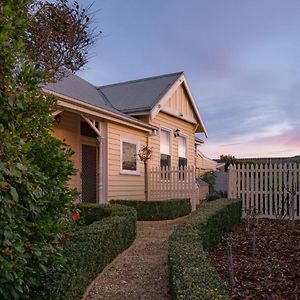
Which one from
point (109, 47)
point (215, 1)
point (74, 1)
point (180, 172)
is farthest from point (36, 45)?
point (180, 172)

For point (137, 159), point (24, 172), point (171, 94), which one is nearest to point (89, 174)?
point (137, 159)

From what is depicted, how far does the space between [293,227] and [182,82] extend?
31.0 ft

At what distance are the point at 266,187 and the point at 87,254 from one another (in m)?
8.29

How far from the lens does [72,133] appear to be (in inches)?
490

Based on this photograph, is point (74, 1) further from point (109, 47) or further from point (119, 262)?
point (119, 262)

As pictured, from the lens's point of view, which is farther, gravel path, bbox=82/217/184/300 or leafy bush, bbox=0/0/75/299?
gravel path, bbox=82/217/184/300

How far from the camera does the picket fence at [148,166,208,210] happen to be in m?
14.2

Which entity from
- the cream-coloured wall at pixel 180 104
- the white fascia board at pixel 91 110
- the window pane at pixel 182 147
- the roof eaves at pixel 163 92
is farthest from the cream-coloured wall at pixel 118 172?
the window pane at pixel 182 147

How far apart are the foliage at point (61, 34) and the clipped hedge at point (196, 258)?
5.04m

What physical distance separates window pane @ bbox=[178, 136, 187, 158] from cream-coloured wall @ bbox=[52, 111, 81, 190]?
6.24m

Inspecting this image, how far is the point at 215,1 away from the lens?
11938mm

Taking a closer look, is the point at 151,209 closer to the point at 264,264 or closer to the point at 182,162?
the point at 264,264

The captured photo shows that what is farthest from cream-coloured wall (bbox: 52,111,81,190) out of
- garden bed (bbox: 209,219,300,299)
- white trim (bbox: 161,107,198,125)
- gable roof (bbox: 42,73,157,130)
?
garden bed (bbox: 209,219,300,299)

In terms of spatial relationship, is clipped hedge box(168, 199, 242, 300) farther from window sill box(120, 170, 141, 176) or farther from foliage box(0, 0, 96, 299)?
window sill box(120, 170, 141, 176)
